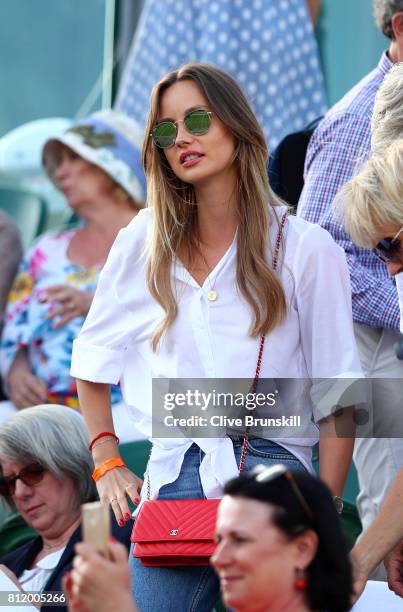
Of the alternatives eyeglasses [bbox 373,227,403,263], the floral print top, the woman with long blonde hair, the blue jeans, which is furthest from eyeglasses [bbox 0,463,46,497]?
eyeglasses [bbox 373,227,403,263]

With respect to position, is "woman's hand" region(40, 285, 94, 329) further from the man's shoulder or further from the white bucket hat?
the man's shoulder

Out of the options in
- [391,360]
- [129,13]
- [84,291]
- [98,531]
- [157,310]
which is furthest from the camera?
[129,13]

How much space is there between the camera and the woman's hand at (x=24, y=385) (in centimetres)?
453

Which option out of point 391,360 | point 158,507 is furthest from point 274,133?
point 158,507

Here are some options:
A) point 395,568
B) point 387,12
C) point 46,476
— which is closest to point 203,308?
point 395,568

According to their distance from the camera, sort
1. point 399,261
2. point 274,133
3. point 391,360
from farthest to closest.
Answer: point 274,133, point 391,360, point 399,261

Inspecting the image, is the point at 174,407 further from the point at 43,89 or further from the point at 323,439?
the point at 43,89

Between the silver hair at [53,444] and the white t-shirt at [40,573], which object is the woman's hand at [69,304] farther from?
the white t-shirt at [40,573]

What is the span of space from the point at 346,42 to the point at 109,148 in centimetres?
163

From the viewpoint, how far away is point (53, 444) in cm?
360

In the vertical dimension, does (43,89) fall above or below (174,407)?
below

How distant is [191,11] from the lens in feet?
18.5

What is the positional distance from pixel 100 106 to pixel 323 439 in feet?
14.9

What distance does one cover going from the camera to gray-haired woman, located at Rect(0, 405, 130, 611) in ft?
11.8
